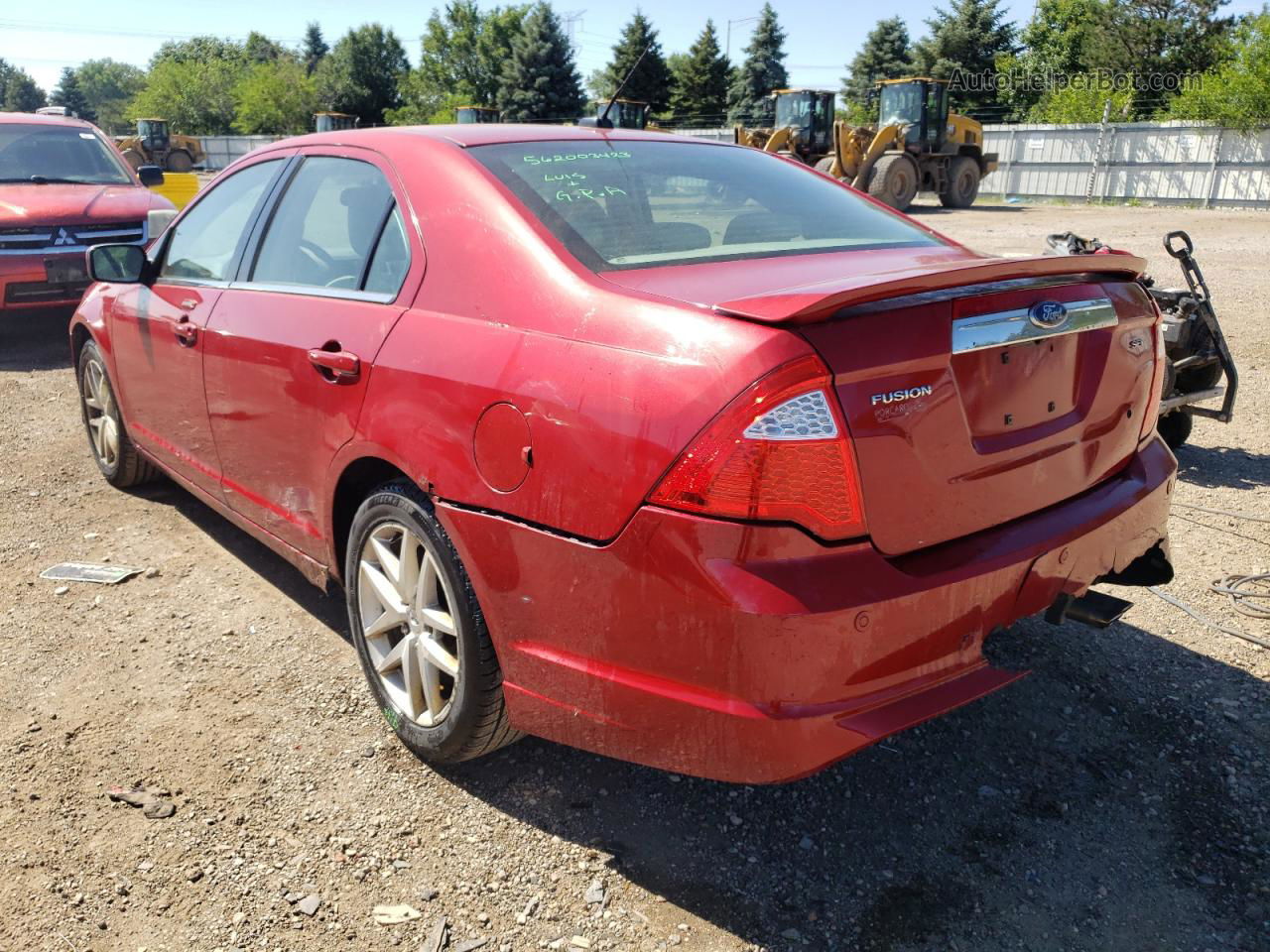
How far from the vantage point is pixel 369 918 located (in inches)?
89.0

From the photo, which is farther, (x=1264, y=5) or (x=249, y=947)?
(x=1264, y=5)

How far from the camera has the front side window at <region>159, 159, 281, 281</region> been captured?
3.58 meters

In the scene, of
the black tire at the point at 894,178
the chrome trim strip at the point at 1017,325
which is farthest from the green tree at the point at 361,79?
the chrome trim strip at the point at 1017,325

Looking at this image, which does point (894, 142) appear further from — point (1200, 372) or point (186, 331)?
point (186, 331)

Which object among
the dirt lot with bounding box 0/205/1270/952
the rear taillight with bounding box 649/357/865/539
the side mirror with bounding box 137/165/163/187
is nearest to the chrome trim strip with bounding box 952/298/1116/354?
the rear taillight with bounding box 649/357/865/539

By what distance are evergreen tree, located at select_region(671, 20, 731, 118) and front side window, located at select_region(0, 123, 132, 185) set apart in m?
53.3

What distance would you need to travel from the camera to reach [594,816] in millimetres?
2590

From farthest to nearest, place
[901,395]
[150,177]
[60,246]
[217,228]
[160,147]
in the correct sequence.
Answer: [160,147]
[150,177]
[60,246]
[217,228]
[901,395]

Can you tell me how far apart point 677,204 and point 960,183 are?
Result: 26.4m

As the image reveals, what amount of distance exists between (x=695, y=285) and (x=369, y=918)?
1580 millimetres

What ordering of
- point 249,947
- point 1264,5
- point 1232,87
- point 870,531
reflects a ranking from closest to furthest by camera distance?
point 870,531 < point 249,947 < point 1232,87 < point 1264,5

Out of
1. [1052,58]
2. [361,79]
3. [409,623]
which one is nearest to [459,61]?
[361,79]

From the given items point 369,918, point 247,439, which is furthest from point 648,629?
point 247,439

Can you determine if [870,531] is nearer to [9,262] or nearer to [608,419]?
[608,419]
